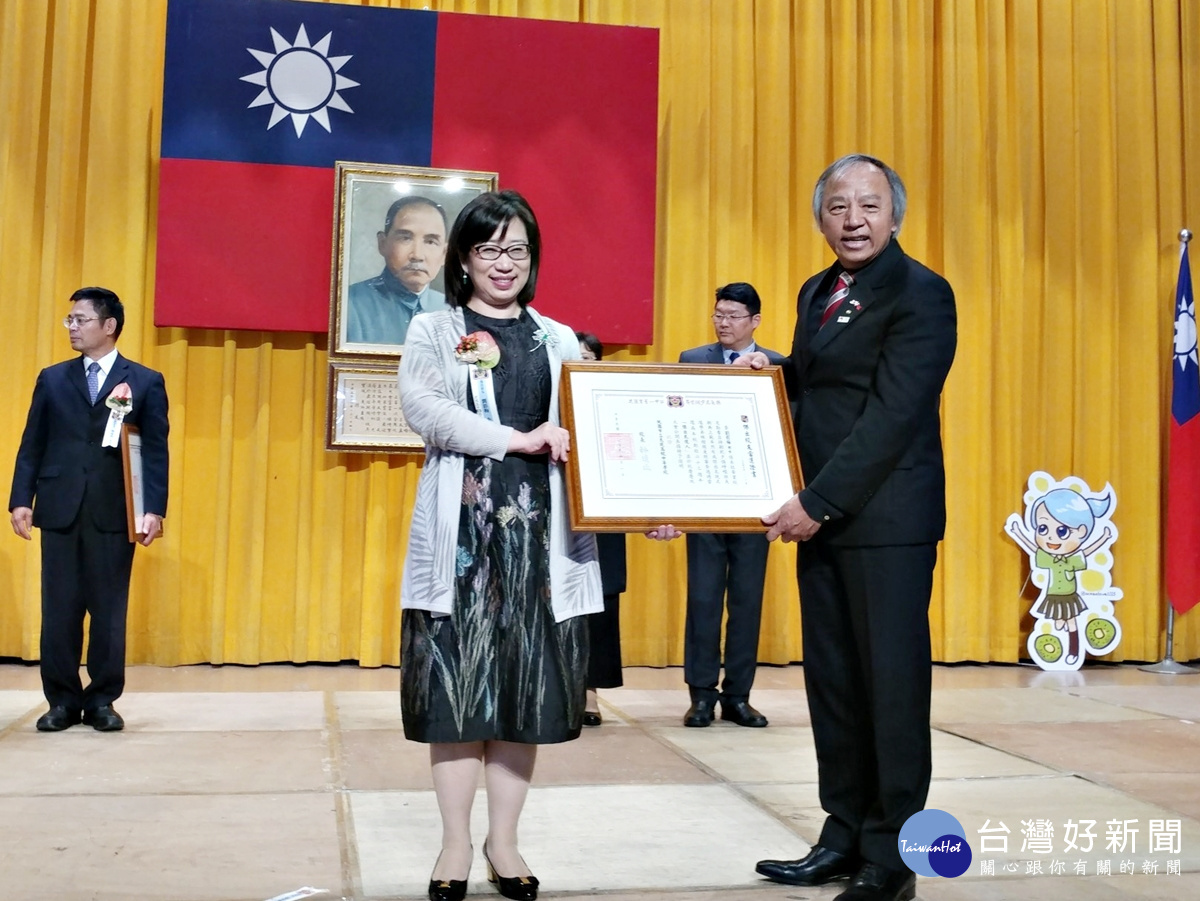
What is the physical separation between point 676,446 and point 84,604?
103 inches

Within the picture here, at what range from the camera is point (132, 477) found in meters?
4.00

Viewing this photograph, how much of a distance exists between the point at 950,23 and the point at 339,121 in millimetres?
3132

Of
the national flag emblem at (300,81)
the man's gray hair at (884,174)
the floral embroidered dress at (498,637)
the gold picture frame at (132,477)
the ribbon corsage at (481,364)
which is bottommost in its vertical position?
the floral embroidered dress at (498,637)

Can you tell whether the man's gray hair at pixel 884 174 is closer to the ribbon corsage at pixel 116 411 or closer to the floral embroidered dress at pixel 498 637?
the floral embroidered dress at pixel 498 637

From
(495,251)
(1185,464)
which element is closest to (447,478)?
(495,251)

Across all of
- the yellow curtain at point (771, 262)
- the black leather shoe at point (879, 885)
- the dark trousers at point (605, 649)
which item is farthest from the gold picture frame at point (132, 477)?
the black leather shoe at point (879, 885)

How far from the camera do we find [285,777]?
3209 millimetres

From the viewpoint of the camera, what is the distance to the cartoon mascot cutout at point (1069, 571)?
5.85 m

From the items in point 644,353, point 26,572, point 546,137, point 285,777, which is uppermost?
point 546,137

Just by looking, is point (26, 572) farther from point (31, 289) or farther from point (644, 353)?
point (644, 353)

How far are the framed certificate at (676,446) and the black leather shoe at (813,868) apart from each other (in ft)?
2.20

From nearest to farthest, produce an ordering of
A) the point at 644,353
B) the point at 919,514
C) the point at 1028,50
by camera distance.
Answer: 1. the point at 919,514
2. the point at 644,353
3. the point at 1028,50

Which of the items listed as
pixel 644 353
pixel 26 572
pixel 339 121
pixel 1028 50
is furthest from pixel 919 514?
pixel 1028 50

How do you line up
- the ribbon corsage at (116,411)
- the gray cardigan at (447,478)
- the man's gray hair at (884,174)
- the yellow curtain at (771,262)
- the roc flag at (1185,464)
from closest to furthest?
1. the gray cardigan at (447,478)
2. the man's gray hair at (884,174)
3. the ribbon corsage at (116,411)
4. the yellow curtain at (771,262)
5. the roc flag at (1185,464)
